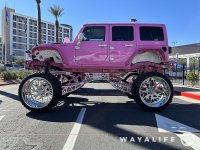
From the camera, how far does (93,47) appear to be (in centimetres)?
1082

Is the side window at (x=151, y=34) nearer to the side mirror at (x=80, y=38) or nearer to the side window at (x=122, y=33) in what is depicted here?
the side window at (x=122, y=33)

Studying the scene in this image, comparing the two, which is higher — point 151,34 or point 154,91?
point 151,34

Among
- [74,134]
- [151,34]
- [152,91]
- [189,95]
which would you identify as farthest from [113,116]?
[189,95]

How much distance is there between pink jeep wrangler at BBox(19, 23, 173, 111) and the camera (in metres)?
10.3

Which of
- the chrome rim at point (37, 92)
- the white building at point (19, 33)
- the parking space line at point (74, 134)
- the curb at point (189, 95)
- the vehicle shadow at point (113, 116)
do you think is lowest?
the parking space line at point (74, 134)

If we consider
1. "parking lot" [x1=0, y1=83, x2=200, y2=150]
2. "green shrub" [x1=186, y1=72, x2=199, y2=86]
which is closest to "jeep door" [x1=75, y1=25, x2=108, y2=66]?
"parking lot" [x1=0, y1=83, x2=200, y2=150]

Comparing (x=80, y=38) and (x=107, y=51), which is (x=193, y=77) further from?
(x=80, y=38)

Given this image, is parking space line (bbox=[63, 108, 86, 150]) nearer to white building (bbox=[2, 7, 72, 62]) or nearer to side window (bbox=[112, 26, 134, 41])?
side window (bbox=[112, 26, 134, 41])

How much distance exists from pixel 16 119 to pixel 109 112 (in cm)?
260

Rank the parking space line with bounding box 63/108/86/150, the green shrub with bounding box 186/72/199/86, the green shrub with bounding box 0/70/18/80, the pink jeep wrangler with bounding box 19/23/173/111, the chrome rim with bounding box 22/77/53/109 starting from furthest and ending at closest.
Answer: the green shrub with bounding box 0/70/18/80
the green shrub with bounding box 186/72/199/86
the pink jeep wrangler with bounding box 19/23/173/111
the chrome rim with bounding box 22/77/53/109
the parking space line with bounding box 63/108/86/150

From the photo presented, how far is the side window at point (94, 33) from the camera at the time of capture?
10.9m

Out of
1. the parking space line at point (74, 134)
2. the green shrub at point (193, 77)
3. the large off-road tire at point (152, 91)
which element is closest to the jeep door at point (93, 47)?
the large off-road tire at point (152, 91)

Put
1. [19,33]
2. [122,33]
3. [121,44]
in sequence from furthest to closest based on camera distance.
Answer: [19,33] → [122,33] → [121,44]

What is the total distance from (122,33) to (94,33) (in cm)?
89
